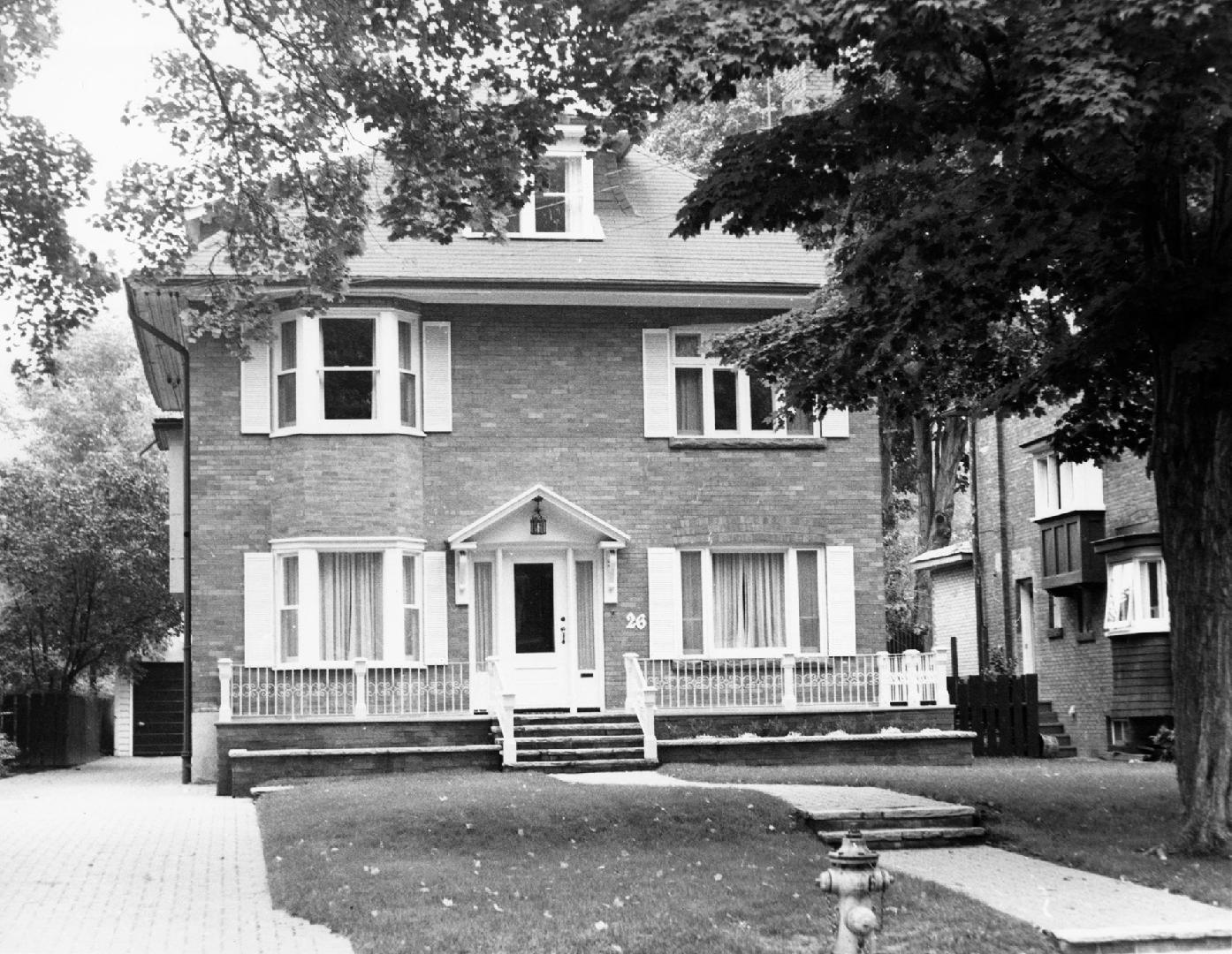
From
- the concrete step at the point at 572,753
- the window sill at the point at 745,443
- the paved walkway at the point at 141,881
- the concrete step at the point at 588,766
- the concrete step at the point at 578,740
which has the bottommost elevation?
the paved walkway at the point at 141,881

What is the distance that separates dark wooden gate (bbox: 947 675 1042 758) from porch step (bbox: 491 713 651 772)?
7408 mm

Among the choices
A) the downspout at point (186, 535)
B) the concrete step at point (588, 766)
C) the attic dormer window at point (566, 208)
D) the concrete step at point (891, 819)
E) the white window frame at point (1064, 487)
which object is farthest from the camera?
the white window frame at point (1064, 487)

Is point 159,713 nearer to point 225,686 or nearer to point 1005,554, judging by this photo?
point 225,686

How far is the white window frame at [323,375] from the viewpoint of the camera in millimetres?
24406

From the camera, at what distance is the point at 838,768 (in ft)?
70.2

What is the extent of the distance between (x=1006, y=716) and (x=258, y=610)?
12267 millimetres

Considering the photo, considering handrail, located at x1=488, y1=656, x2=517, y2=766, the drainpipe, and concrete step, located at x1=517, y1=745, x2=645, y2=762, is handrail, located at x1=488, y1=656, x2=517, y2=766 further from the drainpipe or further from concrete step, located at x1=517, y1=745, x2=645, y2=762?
the drainpipe

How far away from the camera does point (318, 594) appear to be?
24344 mm

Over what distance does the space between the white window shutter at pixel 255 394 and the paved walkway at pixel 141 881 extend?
18.2 ft

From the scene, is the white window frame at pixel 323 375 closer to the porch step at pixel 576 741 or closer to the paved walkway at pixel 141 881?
the porch step at pixel 576 741

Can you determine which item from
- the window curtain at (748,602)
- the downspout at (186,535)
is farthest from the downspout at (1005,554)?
the downspout at (186,535)

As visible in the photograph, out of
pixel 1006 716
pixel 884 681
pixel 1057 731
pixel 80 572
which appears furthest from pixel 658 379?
pixel 80 572

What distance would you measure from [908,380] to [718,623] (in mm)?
9269

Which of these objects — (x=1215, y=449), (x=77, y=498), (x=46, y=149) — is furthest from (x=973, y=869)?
(x=77, y=498)
